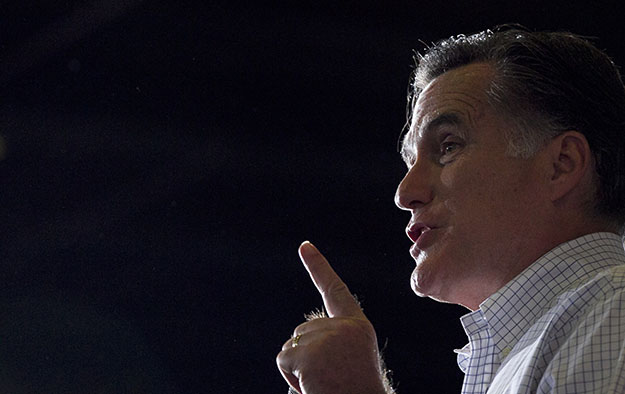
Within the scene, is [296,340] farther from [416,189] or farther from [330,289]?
[416,189]

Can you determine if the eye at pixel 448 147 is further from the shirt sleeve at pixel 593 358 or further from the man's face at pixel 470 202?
the shirt sleeve at pixel 593 358

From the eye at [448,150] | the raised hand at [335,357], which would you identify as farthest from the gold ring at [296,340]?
the eye at [448,150]

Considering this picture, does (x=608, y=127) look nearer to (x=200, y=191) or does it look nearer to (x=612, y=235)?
(x=612, y=235)

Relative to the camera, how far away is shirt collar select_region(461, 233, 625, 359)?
115cm

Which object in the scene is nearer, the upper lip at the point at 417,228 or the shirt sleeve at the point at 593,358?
the shirt sleeve at the point at 593,358

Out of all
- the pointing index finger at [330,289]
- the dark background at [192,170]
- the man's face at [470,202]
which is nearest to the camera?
the pointing index finger at [330,289]

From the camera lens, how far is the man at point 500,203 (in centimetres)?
113

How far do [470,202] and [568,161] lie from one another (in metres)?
0.18

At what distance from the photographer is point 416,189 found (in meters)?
1.38

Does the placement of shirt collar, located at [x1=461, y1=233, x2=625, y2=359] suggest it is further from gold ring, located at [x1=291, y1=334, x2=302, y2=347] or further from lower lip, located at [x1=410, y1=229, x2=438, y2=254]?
gold ring, located at [x1=291, y1=334, x2=302, y2=347]

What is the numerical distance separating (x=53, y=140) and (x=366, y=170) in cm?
126

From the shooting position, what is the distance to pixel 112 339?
3.11 meters

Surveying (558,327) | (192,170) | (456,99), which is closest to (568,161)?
(456,99)

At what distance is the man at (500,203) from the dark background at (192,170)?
57.7 inches
